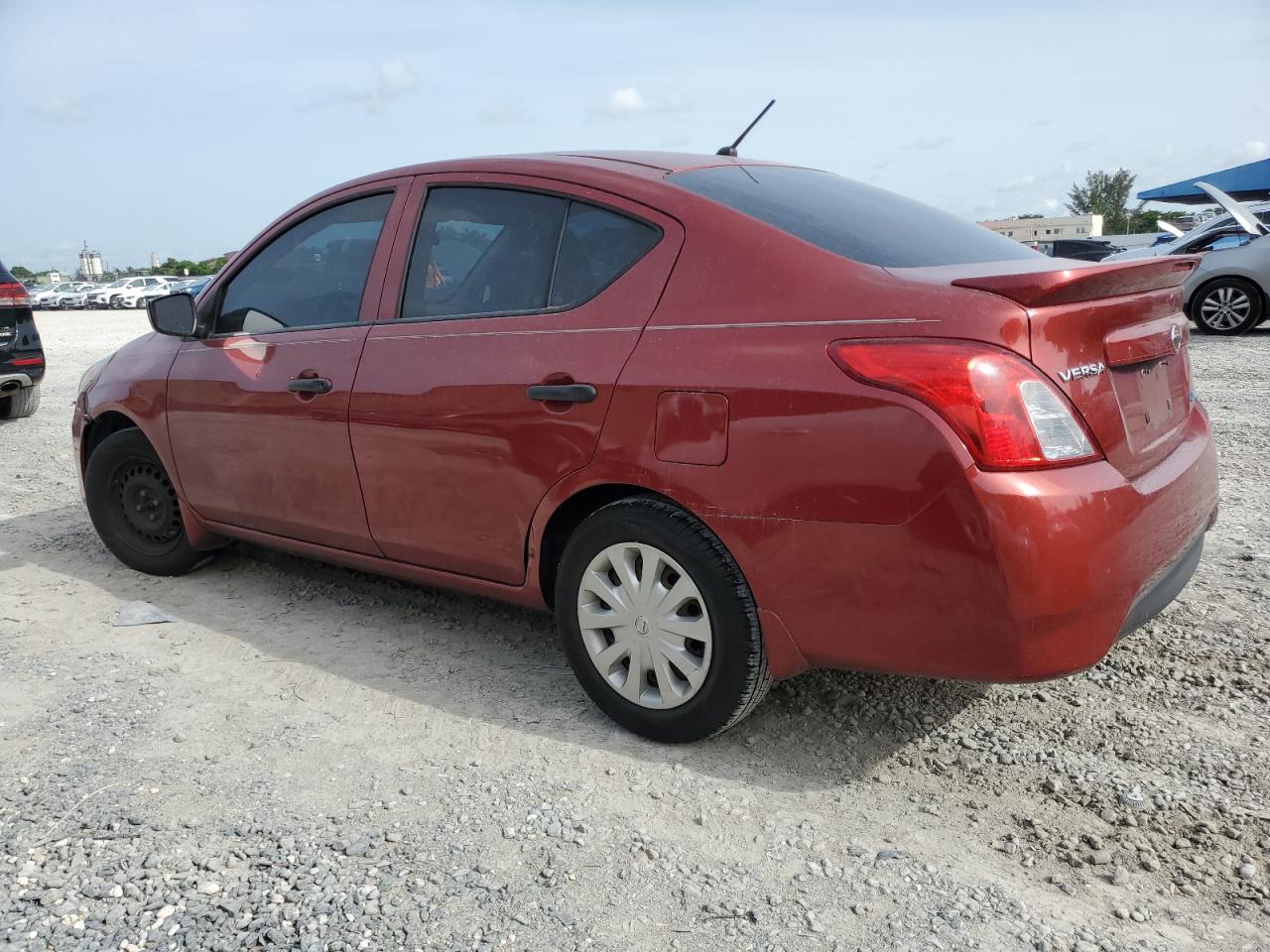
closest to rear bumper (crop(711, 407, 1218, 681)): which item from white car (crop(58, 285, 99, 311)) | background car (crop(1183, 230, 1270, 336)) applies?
background car (crop(1183, 230, 1270, 336))

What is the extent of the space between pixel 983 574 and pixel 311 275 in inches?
109

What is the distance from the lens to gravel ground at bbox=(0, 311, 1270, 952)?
7.56ft

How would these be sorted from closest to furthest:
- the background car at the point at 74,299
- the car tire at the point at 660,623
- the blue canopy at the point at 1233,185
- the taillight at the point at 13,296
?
the car tire at the point at 660,623 < the taillight at the point at 13,296 < the blue canopy at the point at 1233,185 < the background car at the point at 74,299

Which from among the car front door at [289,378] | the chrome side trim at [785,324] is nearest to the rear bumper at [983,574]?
the chrome side trim at [785,324]

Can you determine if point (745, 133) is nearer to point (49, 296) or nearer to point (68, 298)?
point (68, 298)

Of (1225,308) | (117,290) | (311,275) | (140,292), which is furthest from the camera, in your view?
(117,290)

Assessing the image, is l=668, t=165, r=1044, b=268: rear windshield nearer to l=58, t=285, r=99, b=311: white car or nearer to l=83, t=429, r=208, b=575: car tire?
Result: l=83, t=429, r=208, b=575: car tire

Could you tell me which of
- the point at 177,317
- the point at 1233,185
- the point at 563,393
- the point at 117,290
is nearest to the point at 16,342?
the point at 177,317

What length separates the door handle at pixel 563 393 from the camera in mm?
3002

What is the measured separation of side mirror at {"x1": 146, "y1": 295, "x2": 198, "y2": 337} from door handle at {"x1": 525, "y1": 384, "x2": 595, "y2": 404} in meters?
1.91

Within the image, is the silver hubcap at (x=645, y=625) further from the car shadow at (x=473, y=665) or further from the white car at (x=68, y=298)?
the white car at (x=68, y=298)

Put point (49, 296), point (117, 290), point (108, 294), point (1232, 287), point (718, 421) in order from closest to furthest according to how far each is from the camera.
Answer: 1. point (718, 421)
2. point (1232, 287)
3. point (108, 294)
4. point (117, 290)
5. point (49, 296)

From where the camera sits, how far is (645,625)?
298cm

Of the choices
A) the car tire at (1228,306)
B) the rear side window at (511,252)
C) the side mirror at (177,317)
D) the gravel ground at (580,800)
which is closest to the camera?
the gravel ground at (580,800)
